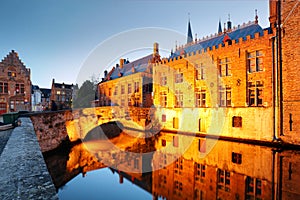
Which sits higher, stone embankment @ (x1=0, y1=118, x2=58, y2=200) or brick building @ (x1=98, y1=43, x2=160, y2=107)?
brick building @ (x1=98, y1=43, x2=160, y2=107)

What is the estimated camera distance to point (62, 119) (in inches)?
520

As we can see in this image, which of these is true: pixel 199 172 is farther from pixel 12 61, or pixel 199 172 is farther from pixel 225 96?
pixel 12 61

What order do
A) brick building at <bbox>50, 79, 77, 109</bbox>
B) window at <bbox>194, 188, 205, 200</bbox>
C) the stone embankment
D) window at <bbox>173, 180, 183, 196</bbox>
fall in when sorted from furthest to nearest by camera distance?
brick building at <bbox>50, 79, 77, 109</bbox> < window at <bbox>173, 180, 183, 196</bbox> < window at <bbox>194, 188, 205, 200</bbox> < the stone embankment

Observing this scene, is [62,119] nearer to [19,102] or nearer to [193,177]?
[193,177]

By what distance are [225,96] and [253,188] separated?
1035 cm

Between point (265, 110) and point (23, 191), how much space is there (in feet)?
51.9

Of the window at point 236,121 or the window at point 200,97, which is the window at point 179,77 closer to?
the window at point 200,97

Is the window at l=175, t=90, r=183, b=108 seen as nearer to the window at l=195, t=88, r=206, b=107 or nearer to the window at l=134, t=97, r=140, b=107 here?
the window at l=195, t=88, r=206, b=107

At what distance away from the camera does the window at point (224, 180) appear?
727 centimetres

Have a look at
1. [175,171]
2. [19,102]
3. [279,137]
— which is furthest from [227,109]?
[19,102]

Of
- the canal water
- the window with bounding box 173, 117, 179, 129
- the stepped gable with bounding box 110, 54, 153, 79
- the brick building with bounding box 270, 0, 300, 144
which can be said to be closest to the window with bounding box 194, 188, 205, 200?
the canal water

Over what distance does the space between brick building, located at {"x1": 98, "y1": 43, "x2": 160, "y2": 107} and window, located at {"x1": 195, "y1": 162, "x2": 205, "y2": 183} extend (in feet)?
48.9

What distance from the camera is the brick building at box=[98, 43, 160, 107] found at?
982 inches

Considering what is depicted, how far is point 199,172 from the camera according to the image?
8961 millimetres
